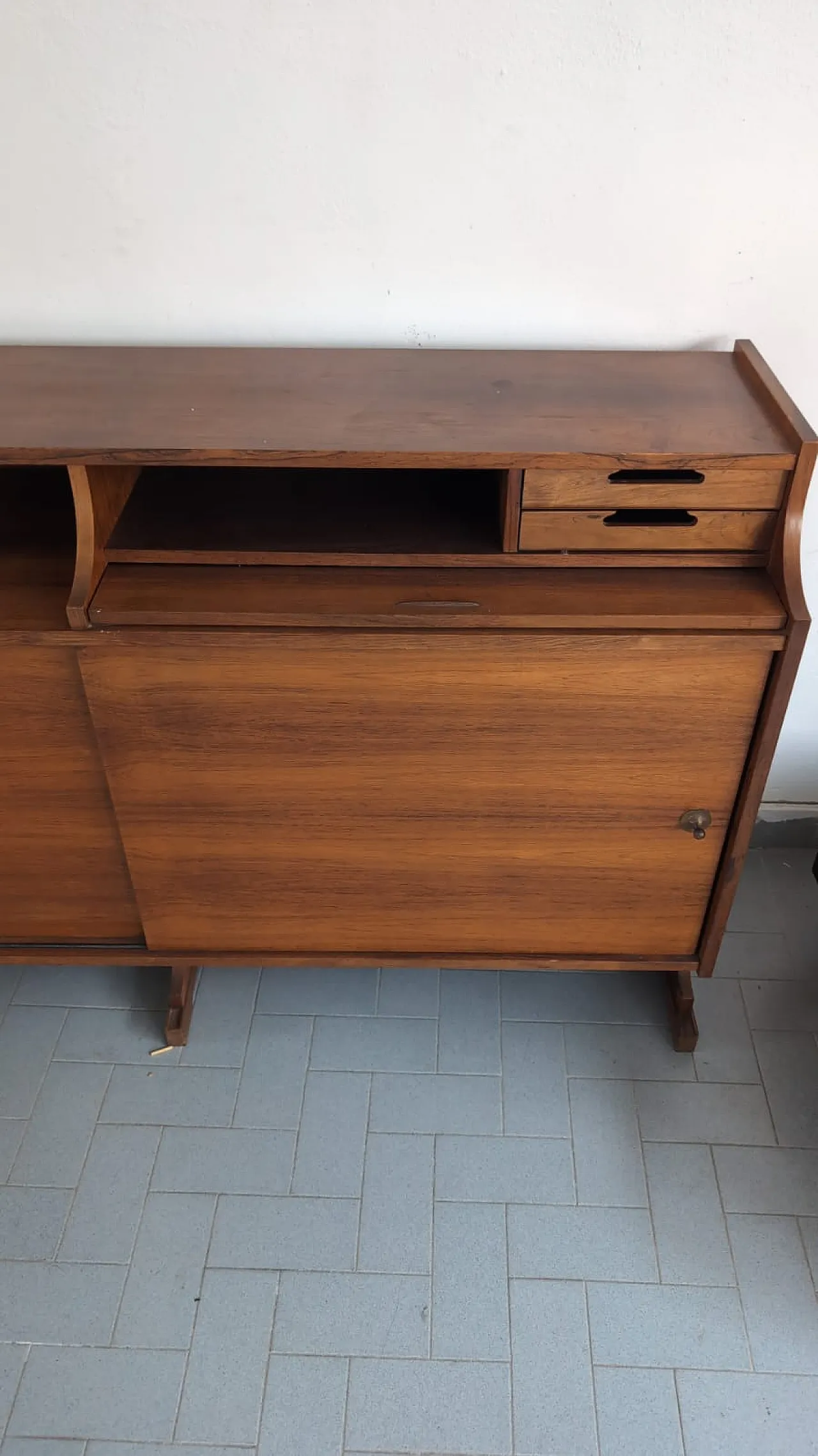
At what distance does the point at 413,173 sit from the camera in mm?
1487

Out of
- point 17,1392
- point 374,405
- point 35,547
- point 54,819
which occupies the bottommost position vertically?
point 17,1392

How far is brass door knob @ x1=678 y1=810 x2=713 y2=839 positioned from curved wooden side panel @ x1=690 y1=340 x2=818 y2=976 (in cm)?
4

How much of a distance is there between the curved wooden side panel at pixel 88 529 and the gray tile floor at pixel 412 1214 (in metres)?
0.90

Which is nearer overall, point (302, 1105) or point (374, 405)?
point (374, 405)

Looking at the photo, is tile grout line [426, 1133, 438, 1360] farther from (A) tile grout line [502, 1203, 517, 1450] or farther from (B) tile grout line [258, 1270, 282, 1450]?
(B) tile grout line [258, 1270, 282, 1450]

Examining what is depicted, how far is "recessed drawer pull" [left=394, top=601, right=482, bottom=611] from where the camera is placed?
1340mm

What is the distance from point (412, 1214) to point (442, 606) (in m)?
0.96

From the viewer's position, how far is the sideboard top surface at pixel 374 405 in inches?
50.6

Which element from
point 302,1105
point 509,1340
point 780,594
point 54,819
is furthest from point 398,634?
point 509,1340

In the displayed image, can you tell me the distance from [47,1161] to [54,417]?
3.86ft

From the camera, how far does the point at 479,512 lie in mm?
1481

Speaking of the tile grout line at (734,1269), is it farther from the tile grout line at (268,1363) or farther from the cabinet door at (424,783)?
the tile grout line at (268,1363)

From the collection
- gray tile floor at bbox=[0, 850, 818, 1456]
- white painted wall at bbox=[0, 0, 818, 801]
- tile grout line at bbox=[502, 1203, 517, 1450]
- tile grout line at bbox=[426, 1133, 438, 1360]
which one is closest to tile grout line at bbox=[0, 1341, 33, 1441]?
gray tile floor at bbox=[0, 850, 818, 1456]

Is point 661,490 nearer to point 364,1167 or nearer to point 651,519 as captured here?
point 651,519
